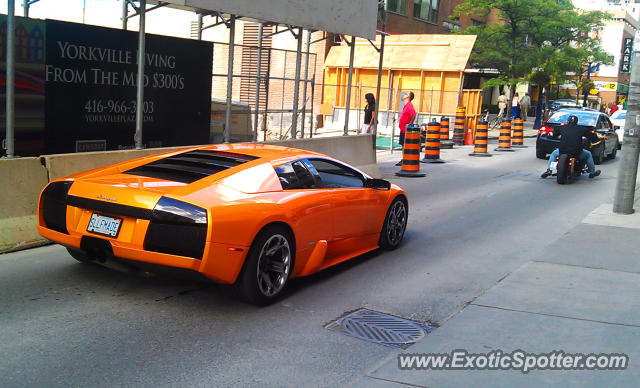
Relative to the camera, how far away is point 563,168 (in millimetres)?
15250

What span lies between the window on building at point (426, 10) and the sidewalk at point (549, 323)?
105 feet

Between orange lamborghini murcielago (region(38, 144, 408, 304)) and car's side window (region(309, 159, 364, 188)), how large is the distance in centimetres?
7

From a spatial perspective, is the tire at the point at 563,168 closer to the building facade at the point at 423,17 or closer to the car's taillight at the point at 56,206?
the car's taillight at the point at 56,206

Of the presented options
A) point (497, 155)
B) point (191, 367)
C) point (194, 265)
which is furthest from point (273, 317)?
point (497, 155)

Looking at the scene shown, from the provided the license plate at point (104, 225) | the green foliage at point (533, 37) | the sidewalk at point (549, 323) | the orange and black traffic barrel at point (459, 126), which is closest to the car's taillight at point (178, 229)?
the license plate at point (104, 225)

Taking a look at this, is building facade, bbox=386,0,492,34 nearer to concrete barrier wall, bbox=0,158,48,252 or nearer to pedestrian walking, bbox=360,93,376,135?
pedestrian walking, bbox=360,93,376,135

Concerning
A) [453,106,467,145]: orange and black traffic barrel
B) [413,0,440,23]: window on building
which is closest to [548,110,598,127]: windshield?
[453,106,467,145]: orange and black traffic barrel

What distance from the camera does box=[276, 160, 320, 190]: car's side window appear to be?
248 inches

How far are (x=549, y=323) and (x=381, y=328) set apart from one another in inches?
59.0

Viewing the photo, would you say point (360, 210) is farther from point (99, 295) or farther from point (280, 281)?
point (99, 295)

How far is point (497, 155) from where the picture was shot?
74.5 feet

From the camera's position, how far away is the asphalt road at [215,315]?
4387mm

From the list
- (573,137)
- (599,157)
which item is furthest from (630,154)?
(599,157)

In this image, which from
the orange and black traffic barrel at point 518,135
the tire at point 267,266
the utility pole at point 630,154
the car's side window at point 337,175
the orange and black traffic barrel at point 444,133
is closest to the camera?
the tire at point 267,266
